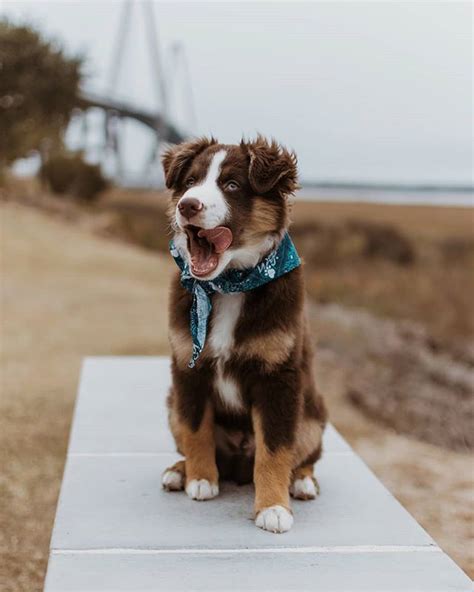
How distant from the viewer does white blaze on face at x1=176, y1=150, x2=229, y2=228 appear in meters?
2.04

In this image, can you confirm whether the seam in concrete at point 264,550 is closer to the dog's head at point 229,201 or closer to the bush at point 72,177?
the dog's head at point 229,201

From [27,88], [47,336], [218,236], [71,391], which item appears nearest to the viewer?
[218,236]

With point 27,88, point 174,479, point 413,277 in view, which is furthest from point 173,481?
point 27,88

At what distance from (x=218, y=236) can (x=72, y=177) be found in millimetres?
21186

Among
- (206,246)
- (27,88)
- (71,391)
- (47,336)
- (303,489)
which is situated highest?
(206,246)

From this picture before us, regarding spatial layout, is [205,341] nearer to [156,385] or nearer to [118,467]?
[118,467]

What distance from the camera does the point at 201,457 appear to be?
250cm

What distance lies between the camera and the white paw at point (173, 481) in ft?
8.68

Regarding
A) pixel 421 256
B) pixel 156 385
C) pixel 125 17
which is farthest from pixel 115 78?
pixel 156 385

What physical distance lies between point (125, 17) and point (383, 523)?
3023 cm

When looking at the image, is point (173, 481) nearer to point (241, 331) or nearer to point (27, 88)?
point (241, 331)

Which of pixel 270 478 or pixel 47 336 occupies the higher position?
pixel 270 478

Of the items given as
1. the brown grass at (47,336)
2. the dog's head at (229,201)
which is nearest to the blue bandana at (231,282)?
the dog's head at (229,201)

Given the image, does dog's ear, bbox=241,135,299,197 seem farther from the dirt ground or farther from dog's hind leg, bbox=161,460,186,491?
the dirt ground
